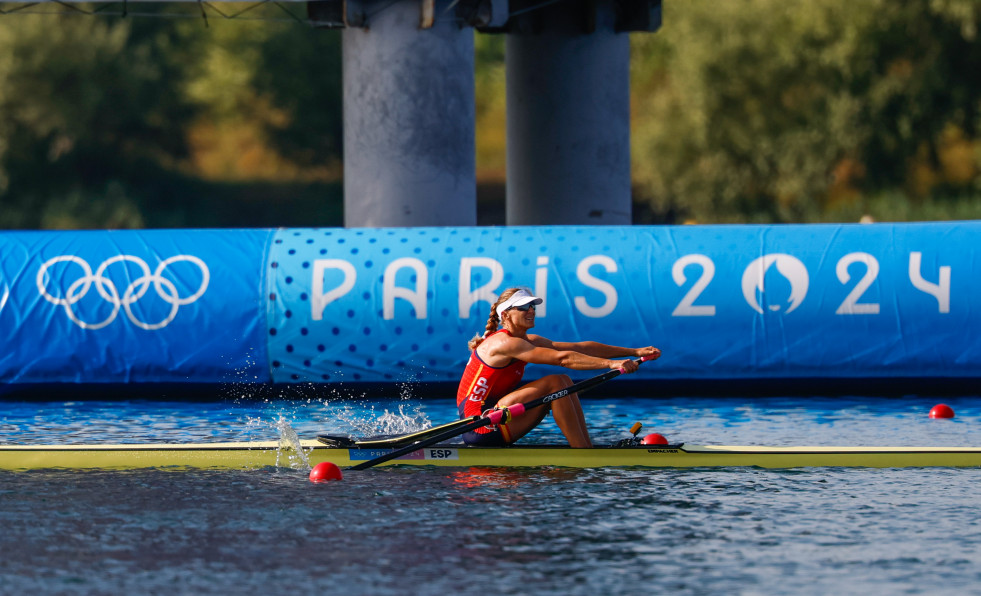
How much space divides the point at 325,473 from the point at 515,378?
1.53 metres

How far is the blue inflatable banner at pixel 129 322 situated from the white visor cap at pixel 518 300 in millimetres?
4075

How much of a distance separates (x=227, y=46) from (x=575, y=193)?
3009 centimetres

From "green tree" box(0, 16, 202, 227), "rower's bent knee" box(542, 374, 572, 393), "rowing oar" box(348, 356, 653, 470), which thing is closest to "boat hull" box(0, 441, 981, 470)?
"rowing oar" box(348, 356, 653, 470)

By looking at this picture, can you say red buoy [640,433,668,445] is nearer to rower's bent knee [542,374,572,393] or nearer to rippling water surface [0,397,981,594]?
rippling water surface [0,397,981,594]

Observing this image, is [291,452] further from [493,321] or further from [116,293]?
[116,293]

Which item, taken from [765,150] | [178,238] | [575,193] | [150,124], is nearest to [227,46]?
[150,124]

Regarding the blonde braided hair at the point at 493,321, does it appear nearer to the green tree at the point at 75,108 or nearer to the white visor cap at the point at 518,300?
the white visor cap at the point at 518,300

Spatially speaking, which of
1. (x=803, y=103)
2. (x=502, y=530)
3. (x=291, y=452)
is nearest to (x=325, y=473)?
(x=291, y=452)

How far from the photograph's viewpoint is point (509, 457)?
29.2 ft

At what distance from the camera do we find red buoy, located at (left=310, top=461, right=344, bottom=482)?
8.58 m

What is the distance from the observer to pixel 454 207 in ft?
57.0

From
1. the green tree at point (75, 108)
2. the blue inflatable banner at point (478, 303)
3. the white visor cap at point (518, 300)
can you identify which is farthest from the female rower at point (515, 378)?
the green tree at point (75, 108)

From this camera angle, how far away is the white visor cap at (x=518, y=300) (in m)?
9.14

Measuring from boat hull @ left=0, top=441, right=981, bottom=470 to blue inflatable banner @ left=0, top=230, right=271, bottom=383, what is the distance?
12.0 feet
